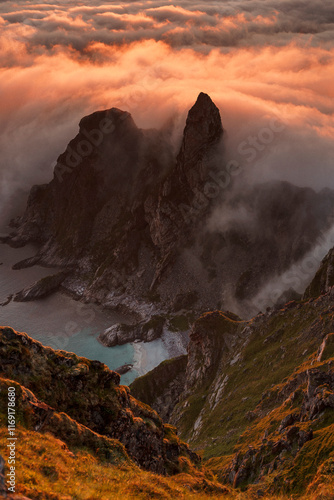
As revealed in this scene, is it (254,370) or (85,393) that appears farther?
(254,370)

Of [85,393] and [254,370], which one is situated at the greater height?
[85,393]

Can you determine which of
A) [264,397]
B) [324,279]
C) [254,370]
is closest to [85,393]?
[264,397]

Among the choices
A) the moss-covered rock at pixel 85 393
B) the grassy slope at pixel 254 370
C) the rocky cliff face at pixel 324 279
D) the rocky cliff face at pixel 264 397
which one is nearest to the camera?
the moss-covered rock at pixel 85 393

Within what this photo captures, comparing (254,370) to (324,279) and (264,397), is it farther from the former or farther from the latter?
(324,279)

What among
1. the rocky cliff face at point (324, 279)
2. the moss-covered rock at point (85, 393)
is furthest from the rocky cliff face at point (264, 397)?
the rocky cliff face at point (324, 279)

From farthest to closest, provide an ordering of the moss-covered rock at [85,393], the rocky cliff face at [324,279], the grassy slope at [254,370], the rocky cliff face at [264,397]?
the rocky cliff face at [324,279], the grassy slope at [254,370], the rocky cliff face at [264,397], the moss-covered rock at [85,393]

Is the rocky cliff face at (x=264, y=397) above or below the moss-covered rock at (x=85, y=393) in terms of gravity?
below

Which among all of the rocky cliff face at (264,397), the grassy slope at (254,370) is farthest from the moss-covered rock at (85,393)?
the grassy slope at (254,370)

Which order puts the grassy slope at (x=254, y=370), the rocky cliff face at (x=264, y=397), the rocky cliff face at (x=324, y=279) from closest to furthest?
the rocky cliff face at (x=264, y=397) → the grassy slope at (x=254, y=370) → the rocky cliff face at (x=324, y=279)

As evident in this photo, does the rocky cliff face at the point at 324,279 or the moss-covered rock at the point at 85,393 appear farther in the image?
the rocky cliff face at the point at 324,279

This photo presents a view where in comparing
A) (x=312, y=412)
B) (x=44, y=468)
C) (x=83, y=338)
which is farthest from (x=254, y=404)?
(x=83, y=338)

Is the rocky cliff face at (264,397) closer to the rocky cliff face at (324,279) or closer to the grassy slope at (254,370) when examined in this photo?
the grassy slope at (254,370)

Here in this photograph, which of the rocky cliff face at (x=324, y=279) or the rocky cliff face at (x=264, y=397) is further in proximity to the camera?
the rocky cliff face at (x=324, y=279)

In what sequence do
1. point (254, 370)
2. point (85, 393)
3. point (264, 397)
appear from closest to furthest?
point (85, 393)
point (264, 397)
point (254, 370)
